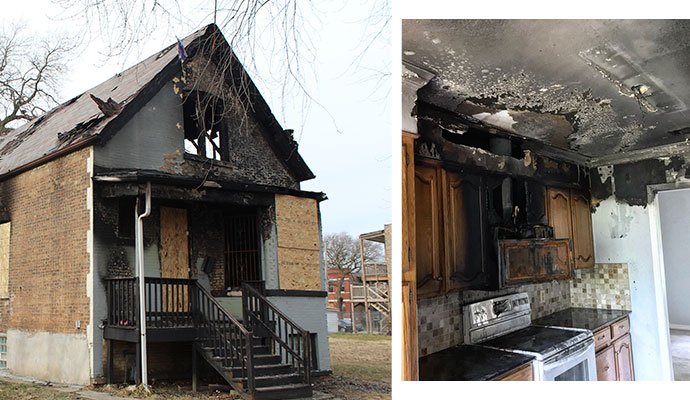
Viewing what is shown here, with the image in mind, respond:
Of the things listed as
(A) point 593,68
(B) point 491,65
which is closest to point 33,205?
(B) point 491,65

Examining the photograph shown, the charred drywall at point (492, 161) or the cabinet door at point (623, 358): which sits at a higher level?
the charred drywall at point (492, 161)

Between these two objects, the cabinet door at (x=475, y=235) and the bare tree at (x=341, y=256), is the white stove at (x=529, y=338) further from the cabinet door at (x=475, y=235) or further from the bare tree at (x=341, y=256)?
the bare tree at (x=341, y=256)

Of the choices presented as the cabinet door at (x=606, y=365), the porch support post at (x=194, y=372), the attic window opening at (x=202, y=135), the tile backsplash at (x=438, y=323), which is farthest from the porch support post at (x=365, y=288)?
the cabinet door at (x=606, y=365)

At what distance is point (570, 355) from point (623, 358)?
4.20 ft

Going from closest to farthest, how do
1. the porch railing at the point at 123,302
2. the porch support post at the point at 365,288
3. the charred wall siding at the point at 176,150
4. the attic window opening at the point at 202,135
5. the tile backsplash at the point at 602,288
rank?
the porch support post at the point at 365,288 → the porch railing at the point at 123,302 → the charred wall siding at the point at 176,150 → the attic window opening at the point at 202,135 → the tile backsplash at the point at 602,288

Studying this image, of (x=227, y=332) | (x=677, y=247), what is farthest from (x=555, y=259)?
(x=677, y=247)

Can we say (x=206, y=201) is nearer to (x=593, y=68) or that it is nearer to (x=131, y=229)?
(x=131, y=229)

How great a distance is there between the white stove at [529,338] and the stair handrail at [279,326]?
51.1 inches

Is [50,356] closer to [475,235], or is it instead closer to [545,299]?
[475,235]

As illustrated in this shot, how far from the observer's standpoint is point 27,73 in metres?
3.28

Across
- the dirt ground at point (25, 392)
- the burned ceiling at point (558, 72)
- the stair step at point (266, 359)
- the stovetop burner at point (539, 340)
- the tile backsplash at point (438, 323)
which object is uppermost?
the burned ceiling at point (558, 72)

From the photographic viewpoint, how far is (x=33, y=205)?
3.30 metres

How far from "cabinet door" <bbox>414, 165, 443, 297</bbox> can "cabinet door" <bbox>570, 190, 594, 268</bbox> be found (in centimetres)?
204

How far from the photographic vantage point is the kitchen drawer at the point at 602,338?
12.4 feet
